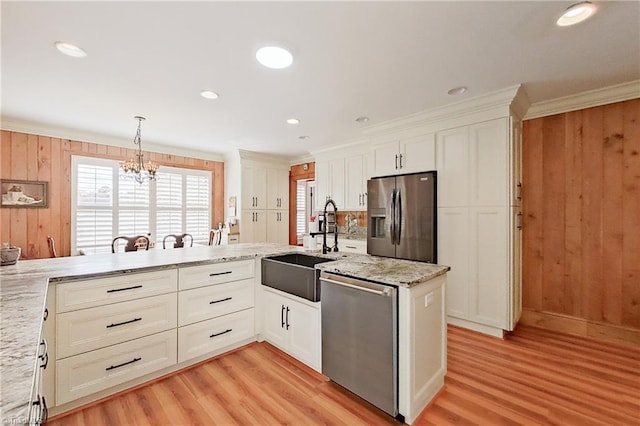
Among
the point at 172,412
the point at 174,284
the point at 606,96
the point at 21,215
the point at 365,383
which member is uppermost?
the point at 606,96

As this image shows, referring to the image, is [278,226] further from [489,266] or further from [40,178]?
[489,266]

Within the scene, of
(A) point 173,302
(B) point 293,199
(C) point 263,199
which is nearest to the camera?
(A) point 173,302

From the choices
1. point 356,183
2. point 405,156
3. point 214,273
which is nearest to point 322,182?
point 356,183

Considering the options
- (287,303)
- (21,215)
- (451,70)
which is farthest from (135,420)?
(21,215)

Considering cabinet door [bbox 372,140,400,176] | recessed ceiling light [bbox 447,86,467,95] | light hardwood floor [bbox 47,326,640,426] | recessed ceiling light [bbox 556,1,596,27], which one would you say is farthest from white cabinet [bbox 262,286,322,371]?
recessed ceiling light [bbox 556,1,596,27]

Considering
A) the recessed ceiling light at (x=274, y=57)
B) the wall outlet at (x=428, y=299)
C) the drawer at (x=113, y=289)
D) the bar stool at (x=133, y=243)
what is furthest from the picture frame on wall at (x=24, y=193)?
the wall outlet at (x=428, y=299)

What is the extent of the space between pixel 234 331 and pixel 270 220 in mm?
3439

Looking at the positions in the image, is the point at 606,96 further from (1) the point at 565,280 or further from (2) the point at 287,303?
(2) the point at 287,303

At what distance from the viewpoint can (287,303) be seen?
248cm

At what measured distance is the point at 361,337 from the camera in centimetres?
185

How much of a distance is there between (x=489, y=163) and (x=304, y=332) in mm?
2522

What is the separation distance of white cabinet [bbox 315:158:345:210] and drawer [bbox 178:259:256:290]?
8.09ft

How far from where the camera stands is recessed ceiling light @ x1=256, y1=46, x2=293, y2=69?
206 centimetres

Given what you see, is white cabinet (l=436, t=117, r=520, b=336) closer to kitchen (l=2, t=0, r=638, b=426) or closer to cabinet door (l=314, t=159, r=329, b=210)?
kitchen (l=2, t=0, r=638, b=426)
